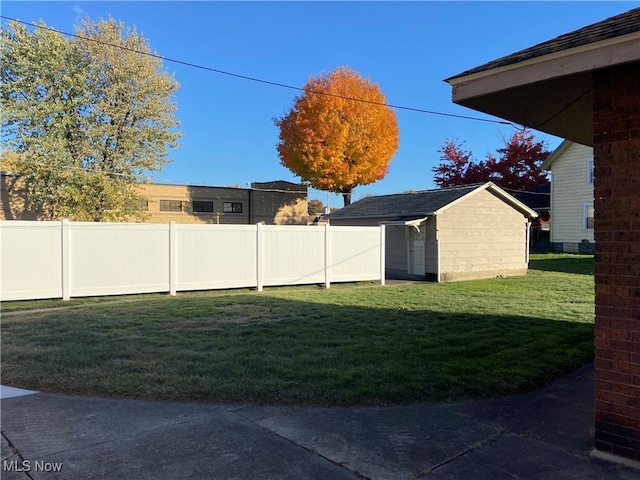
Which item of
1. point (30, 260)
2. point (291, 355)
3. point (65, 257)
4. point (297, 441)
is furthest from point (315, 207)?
point (297, 441)

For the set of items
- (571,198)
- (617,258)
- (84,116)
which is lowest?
(617,258)

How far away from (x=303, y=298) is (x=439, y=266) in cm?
680

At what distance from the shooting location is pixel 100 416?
4.00 metres

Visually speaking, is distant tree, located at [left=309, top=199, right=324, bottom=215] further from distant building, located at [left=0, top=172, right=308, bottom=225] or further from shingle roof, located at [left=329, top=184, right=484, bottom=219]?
shingle roof, located at [left=329, top=184, right=484, bottom=219]

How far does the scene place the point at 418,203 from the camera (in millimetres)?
18297

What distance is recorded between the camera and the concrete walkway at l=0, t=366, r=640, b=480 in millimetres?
3041

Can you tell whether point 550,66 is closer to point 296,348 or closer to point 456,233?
point 296,348

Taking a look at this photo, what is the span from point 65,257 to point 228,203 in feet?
92.9

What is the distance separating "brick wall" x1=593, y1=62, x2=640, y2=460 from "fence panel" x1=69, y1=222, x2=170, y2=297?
10.8m

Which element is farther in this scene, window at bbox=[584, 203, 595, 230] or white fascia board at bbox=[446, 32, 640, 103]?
window at bbox=[584, 203, 595, 230]

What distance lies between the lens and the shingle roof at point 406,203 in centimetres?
1742

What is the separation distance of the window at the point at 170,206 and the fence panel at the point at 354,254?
83.6 ft

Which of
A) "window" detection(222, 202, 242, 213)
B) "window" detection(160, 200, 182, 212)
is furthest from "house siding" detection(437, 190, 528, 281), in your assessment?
"window" detection(160, 200, 182, 212)

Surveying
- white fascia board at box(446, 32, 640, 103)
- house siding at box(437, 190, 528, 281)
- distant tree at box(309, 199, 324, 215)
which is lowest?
house siding at box(437, 190, 528, 281)
